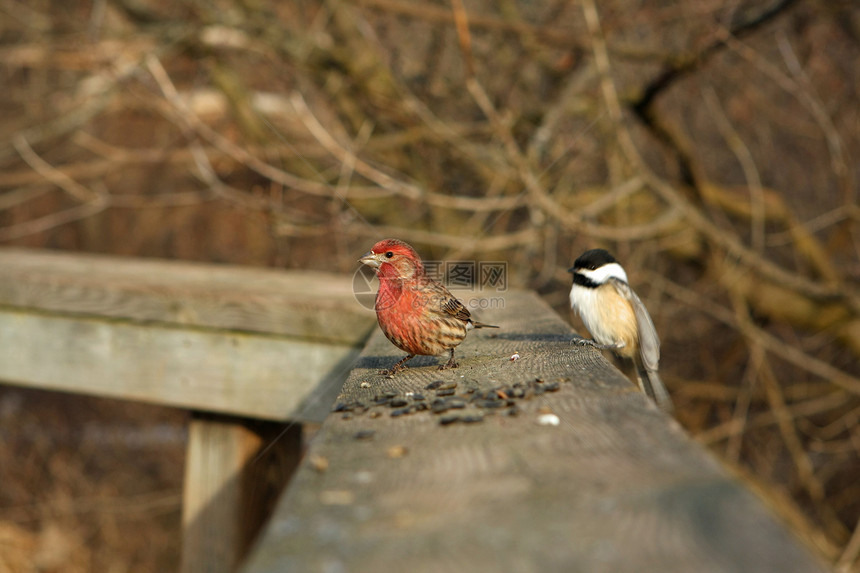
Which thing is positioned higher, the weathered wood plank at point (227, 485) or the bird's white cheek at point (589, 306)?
the bird's white cheek at point (589, 306)

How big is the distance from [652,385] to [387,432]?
1.91 metres

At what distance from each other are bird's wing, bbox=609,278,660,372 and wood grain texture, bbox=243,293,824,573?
1468 millimetres

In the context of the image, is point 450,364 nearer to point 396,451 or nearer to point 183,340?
point 396,451

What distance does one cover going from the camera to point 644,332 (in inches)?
137

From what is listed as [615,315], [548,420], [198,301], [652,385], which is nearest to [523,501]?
[548,420]

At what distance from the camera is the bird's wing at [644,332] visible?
11.1 feet

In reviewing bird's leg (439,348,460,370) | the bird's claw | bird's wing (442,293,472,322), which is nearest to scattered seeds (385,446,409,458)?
the bird's claw

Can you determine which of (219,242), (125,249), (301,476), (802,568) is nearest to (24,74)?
(125,249)

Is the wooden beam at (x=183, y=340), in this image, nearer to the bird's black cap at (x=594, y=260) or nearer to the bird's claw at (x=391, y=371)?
the bird's claw at (x=391, y=371)

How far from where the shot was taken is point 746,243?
812 centimetres

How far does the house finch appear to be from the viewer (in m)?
2.76

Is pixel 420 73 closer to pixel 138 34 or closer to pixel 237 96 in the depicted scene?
pixel 237 96

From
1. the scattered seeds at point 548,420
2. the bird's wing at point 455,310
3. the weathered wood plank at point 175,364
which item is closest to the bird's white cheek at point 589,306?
the bird's wing at point 455,310

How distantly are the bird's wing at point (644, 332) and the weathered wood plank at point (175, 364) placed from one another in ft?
4.10
